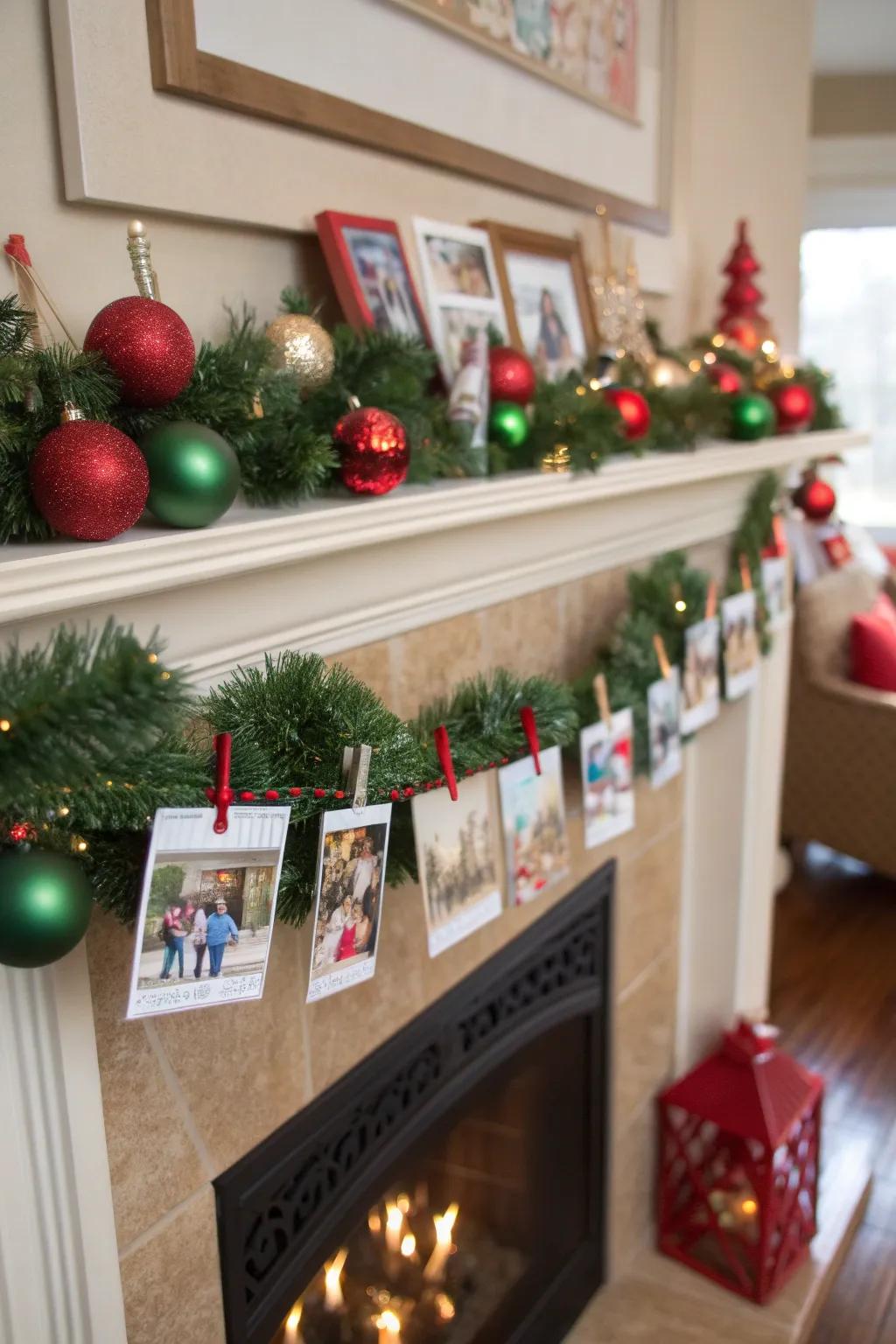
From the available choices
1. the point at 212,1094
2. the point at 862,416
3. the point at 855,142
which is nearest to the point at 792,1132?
the point at 212,1094

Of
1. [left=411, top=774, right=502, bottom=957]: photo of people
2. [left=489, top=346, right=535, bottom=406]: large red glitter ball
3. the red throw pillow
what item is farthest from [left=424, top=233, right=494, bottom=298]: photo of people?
the red throw pillow

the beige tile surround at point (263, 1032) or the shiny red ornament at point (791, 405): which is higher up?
the shiny red ornament at point (791, 405)

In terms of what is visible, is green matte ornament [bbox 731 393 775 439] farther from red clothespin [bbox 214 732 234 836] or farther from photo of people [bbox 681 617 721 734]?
red clothespin [bbox 214 732 234 836]

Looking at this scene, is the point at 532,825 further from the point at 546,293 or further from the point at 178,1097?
the point at 546,293

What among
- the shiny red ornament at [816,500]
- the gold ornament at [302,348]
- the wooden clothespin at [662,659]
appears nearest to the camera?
the gold ornament at [302,348]

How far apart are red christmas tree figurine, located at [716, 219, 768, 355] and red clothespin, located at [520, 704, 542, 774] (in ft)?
3.44

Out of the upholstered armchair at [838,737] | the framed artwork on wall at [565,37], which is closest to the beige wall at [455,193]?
the framed artwork on wall at [565,37]

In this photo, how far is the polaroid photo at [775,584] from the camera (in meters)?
1.79

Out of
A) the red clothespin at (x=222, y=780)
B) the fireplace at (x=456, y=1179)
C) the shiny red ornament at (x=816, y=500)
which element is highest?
the shiny red ornament at (x=816, y=500)

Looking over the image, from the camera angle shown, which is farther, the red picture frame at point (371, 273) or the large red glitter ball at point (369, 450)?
the red picture frame at point (371, 273)

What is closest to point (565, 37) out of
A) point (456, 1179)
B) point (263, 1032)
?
point (263, 1032)

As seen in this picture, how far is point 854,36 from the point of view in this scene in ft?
11.6

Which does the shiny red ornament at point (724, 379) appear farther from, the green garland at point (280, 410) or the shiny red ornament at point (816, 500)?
the shiny red ornament at point (816, 500)

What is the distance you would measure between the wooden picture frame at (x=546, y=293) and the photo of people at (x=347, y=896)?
671mm
